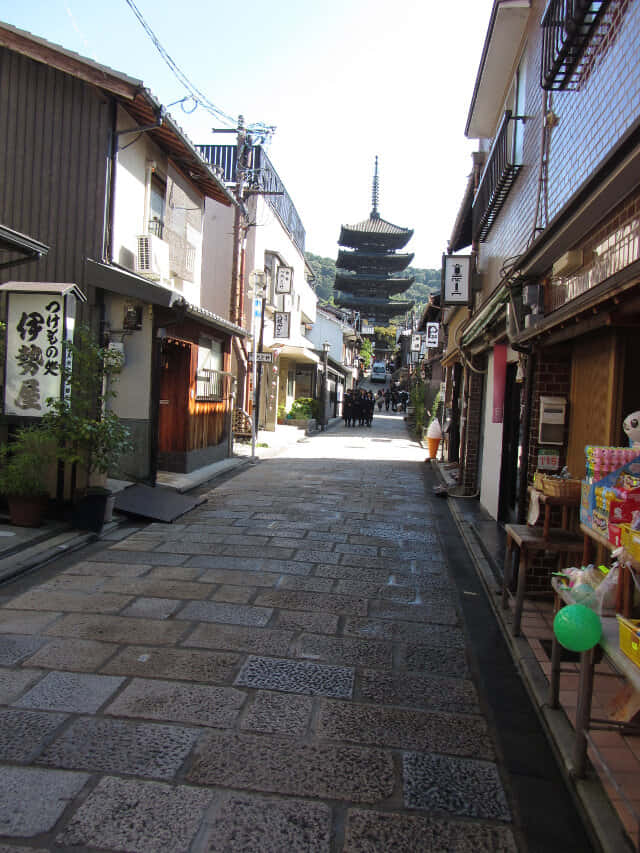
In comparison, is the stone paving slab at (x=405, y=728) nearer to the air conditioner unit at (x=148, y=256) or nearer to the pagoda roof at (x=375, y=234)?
the air conditioner unit at (x=148, y=256)

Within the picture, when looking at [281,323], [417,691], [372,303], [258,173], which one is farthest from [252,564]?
[372,303]

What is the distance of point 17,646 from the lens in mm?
4363

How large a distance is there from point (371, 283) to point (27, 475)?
52.7 m

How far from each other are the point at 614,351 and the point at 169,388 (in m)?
9.11

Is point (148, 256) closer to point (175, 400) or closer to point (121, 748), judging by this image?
point (175, 400)

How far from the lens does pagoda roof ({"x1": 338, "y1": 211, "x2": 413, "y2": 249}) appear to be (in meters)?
53.1

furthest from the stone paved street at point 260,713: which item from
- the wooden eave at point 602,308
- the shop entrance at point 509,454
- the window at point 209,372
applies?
the window at point 209,372

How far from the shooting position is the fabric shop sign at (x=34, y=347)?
7305mm

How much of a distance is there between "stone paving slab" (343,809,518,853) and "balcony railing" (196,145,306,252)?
60.7 ft

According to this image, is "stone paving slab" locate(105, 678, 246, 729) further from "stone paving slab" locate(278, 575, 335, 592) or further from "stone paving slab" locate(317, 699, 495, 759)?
"stone paving slab" locate(278, 575, 335, 592)

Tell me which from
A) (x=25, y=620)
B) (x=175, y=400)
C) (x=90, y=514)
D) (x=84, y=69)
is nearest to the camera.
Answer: (x=25, y=620)

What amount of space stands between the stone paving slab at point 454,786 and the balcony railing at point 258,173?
59.5 ft

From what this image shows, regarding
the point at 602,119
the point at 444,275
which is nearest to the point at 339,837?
the point at 602,119

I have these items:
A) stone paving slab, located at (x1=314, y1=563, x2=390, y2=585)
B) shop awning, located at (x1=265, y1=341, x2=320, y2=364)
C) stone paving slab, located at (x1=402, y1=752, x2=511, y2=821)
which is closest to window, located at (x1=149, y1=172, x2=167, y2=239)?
stone paving slab, located at (x1=314, y1=563, x2=390, y2=585)
